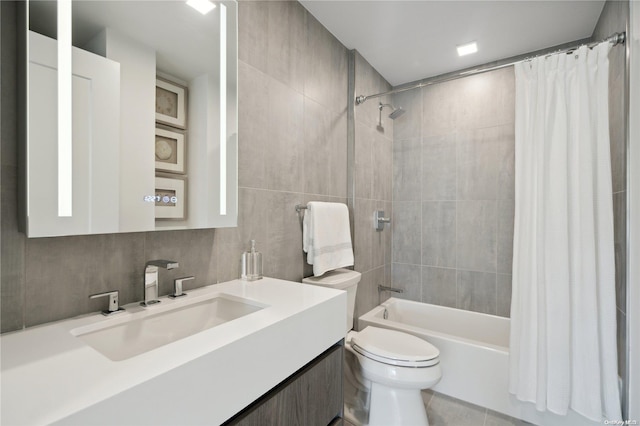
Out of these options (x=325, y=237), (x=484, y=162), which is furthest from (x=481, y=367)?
(x=484, y=162)

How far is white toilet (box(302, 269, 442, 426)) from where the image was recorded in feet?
4.98

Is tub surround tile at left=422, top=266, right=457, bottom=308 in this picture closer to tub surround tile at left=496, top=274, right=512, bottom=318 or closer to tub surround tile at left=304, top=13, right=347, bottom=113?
tub surround tile at left=496, top=274, right=512, bottom=318

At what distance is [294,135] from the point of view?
1771mm

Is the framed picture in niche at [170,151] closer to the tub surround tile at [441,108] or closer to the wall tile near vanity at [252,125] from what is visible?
the wall tile near vanity at [252,125]

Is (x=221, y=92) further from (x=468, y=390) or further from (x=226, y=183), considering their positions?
(x=468, y=390)

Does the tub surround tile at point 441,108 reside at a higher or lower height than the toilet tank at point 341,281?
higher

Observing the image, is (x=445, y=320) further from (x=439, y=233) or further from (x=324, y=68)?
(x=324, y=68)

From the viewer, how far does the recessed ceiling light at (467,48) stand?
7.26ft

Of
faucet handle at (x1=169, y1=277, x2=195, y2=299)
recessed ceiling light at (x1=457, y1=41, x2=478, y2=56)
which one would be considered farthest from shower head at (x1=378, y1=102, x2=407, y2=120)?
faucet handle at (x1=169, y1=277, x2=195, y2=299)

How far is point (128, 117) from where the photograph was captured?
0.97m

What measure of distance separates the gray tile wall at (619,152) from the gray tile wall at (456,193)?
72cm

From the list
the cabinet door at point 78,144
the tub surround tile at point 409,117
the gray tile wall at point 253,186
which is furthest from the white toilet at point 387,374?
the tub surround tile at point 409,117

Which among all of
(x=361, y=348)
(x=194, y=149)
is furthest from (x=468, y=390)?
(x=194, y=149)

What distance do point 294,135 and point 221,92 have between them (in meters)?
0.56
